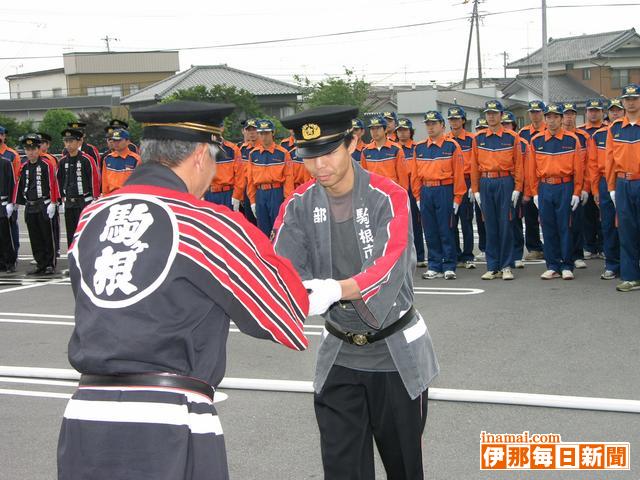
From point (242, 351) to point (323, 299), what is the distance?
5.05 metres

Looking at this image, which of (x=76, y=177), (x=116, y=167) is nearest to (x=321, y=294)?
(x=116, y=167)

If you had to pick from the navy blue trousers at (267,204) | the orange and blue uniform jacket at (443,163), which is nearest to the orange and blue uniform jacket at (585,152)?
the orange and blue uniform jacket at (443,163)

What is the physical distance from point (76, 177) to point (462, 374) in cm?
850

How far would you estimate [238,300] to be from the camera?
2.58 metres

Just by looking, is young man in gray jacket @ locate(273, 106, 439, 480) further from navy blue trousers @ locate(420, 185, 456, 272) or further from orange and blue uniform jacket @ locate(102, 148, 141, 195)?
orange and blue uniform jacket @ locate(102, 148, 141, 195)

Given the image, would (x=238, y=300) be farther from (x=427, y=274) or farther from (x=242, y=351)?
(x=427, y=274)

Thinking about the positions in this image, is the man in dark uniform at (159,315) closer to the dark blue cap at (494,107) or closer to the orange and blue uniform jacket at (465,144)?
the dark blue cap at (494,107)

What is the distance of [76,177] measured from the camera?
524 inches

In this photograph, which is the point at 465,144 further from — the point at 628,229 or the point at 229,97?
the point at 229,97

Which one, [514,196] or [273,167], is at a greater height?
[273,167]

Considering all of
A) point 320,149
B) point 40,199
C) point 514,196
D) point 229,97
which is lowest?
point 514,196

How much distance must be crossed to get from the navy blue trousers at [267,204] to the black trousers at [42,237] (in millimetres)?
3598

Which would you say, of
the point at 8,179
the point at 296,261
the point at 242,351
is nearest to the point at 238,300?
the point at 296,261

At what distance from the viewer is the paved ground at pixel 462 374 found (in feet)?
17.3
